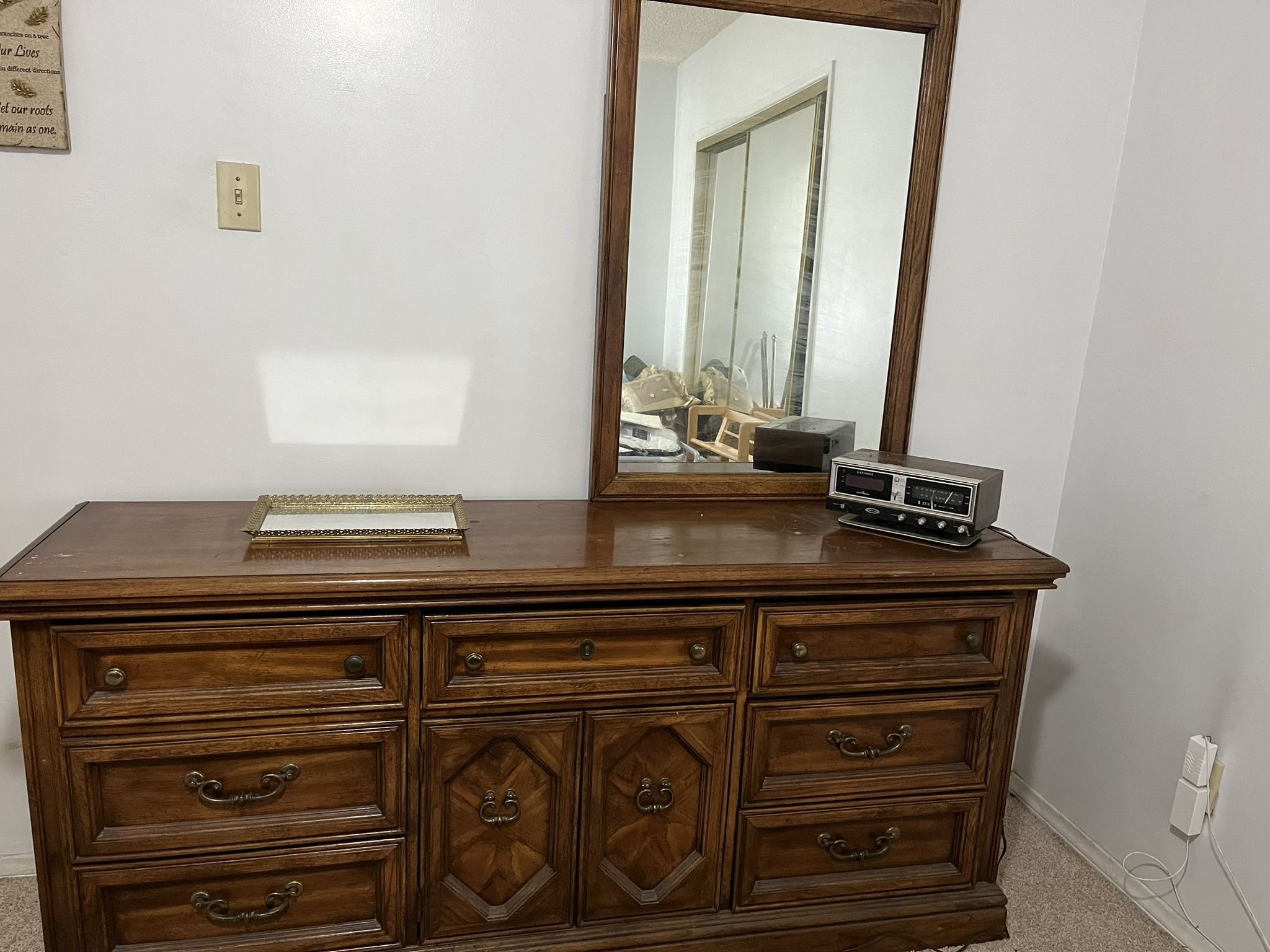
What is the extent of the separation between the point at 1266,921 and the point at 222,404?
2109mm

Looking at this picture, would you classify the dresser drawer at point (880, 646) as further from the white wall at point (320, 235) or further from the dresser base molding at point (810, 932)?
the white wall at point (320, 235)

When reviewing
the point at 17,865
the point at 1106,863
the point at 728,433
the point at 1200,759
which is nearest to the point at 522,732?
the point at 728,433

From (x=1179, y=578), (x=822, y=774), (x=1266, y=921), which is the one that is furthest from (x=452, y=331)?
(x=1266, y=921)

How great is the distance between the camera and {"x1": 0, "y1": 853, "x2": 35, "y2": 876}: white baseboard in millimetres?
1796

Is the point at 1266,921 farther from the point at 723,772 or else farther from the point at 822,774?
the point at 723,772

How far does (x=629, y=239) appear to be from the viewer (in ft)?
5.64

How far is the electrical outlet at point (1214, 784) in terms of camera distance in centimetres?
176

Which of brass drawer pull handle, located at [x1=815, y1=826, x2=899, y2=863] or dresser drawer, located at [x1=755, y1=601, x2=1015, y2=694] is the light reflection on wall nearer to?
dresser drawer, located at [x1=755, y1=601, x2=1015, y2=694]

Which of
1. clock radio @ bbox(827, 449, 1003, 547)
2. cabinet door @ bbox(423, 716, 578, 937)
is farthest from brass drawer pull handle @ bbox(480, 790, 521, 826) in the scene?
clock radio @ bbox(827, 449, 1003, 547)

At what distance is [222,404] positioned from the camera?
1.68 meters

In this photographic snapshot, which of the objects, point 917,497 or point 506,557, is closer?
point 506,557

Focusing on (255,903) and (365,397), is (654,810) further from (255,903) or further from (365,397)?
(365,397)

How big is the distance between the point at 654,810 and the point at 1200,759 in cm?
108

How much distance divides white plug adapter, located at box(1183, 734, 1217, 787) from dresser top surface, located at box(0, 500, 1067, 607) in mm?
533
